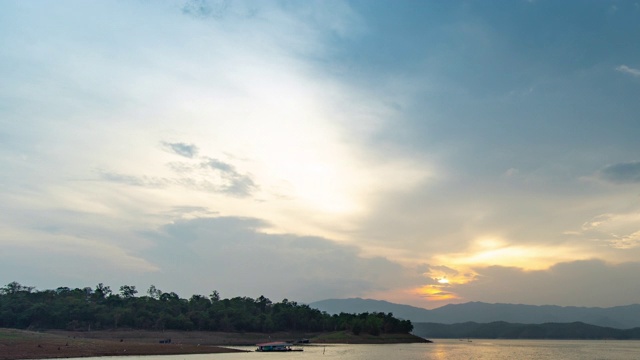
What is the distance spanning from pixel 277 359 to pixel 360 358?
24.2 m

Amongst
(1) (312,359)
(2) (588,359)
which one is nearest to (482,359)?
(2) (588,359)

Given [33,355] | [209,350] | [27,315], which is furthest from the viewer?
[27,315]

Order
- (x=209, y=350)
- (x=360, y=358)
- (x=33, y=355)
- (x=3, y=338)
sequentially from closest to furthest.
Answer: (x=33, y=355), (x=3, y=338), (x=360, y=358), (x=209, y=350)

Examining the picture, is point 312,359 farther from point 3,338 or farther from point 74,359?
point 3,338

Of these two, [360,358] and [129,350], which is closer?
[129,350]

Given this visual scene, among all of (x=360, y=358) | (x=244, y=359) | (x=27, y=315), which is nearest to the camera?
(x=244, y=359)

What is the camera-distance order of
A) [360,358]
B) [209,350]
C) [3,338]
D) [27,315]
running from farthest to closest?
[27,315] < [209,350] < [360,358] < [3,338]

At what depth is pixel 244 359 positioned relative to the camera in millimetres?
121812

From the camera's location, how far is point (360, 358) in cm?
13700

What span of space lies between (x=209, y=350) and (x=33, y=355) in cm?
5882

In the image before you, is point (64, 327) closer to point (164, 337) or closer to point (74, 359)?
point (164, 337)

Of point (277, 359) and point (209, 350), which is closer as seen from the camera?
point (277, 359)

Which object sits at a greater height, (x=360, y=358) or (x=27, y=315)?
(x=27, y=315)

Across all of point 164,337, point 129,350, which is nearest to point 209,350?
point 129,350
